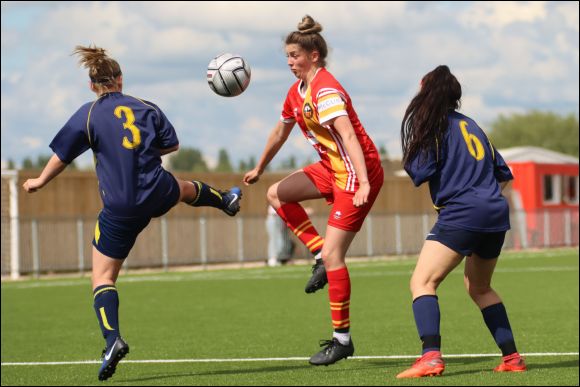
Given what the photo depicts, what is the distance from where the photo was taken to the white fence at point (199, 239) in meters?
36.0

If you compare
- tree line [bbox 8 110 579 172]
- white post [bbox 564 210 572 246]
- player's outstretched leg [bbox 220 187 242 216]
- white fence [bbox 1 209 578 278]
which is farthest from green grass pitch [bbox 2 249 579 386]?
tree line [bbox 8 110 579 172]

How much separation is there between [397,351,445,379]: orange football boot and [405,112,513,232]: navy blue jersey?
1071 millimetres

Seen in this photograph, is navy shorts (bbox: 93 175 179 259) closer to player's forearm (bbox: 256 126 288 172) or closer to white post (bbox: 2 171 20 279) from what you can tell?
player's forearm (bbox: 256 126 288 172)

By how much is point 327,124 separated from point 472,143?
120 cm

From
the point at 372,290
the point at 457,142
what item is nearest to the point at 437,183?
the point at 457,142

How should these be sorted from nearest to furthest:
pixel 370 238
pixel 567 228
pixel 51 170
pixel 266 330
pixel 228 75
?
pixel 51 170
pixel 228 75
pixel 266 330
pixel 370 238
pixel 567 228

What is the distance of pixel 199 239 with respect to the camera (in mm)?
40000

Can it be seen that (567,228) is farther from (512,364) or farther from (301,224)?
(512,364)

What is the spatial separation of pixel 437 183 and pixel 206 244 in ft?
102

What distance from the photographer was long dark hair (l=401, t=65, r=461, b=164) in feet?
30.4

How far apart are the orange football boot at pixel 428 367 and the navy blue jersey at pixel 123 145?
249 cm

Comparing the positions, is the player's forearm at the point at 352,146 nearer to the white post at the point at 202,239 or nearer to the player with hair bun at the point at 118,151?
the player with hair bun at the point at 118,151

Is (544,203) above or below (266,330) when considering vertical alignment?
above

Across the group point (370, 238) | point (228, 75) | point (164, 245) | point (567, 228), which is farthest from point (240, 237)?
point (228, 75)
